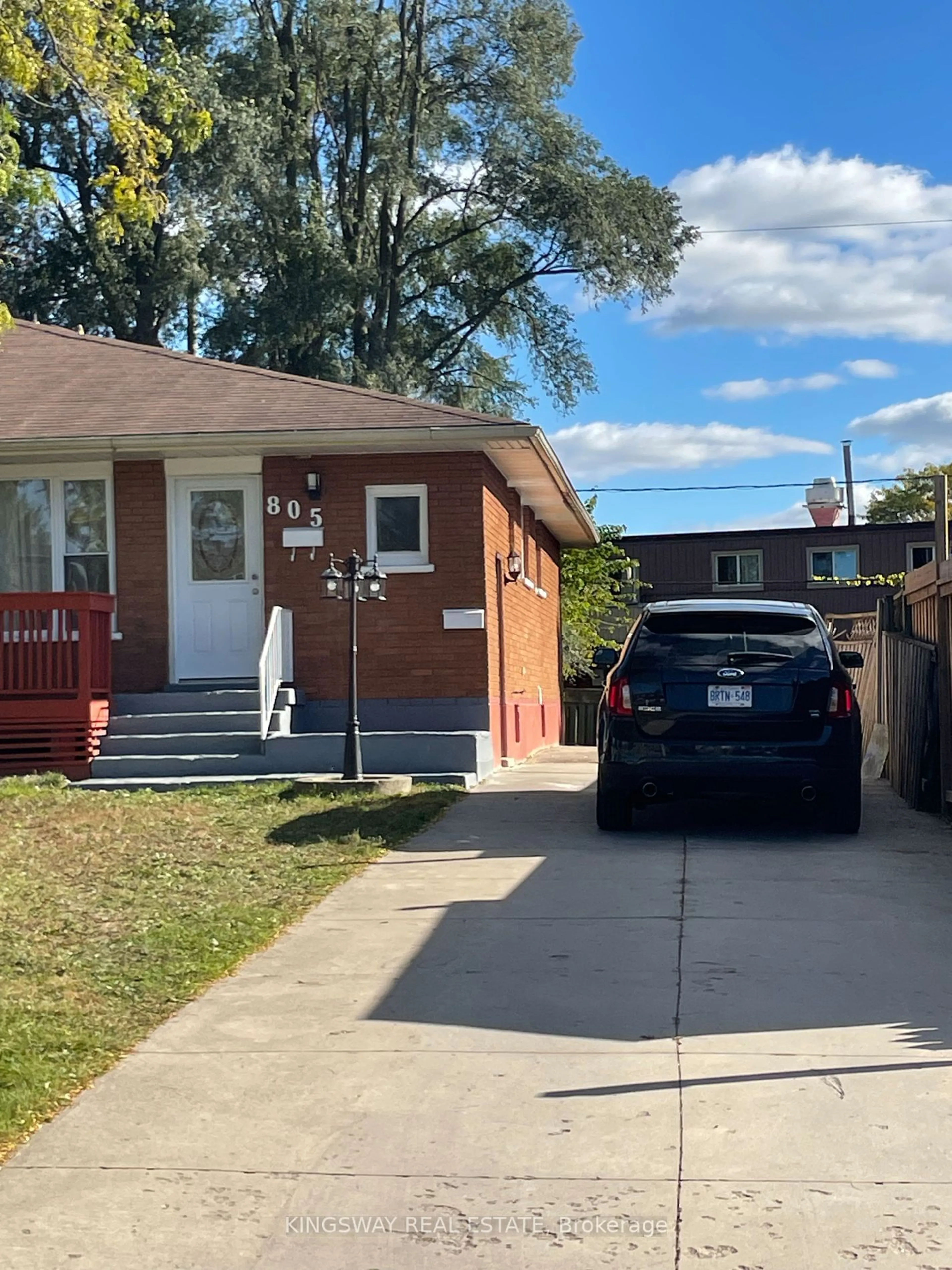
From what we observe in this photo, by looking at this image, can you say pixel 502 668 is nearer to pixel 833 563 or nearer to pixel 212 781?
pixel 212 781

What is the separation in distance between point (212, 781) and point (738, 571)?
1130 inches

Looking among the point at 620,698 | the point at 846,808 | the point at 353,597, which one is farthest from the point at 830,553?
the point at 620,698

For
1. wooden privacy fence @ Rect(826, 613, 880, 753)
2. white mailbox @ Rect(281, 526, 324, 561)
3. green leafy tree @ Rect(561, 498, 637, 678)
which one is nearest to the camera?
white mailbox @ Rect(281, 526, 324, 561)

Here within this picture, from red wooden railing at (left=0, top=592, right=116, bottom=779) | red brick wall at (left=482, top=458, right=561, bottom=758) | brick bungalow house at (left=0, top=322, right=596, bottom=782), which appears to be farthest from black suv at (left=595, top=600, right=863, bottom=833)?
red wooden railing at (left=0, top=592, right=116, bottom=779)

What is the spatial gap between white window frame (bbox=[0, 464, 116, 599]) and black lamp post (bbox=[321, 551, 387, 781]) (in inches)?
113

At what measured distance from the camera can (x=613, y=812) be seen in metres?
10.1

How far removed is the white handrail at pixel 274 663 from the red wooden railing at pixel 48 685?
169 cm

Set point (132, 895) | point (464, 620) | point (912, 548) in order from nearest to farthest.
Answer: point (132, 895) < point (464, 620) < point (912, 548)

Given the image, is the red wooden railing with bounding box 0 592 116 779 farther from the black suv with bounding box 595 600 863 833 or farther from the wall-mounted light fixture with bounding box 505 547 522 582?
the black suv with bounding box 595 600 863 833

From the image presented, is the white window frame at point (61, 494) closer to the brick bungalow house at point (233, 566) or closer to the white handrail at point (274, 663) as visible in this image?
the brick bungalow house at point (233, 566)

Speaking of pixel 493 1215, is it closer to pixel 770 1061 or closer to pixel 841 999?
pixel 770 1061

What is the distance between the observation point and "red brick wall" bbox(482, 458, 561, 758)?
15.6 m

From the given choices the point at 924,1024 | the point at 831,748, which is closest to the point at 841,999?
the point at 924,1024

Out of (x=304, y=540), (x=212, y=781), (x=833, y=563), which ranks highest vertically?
(x=833, y=563)
